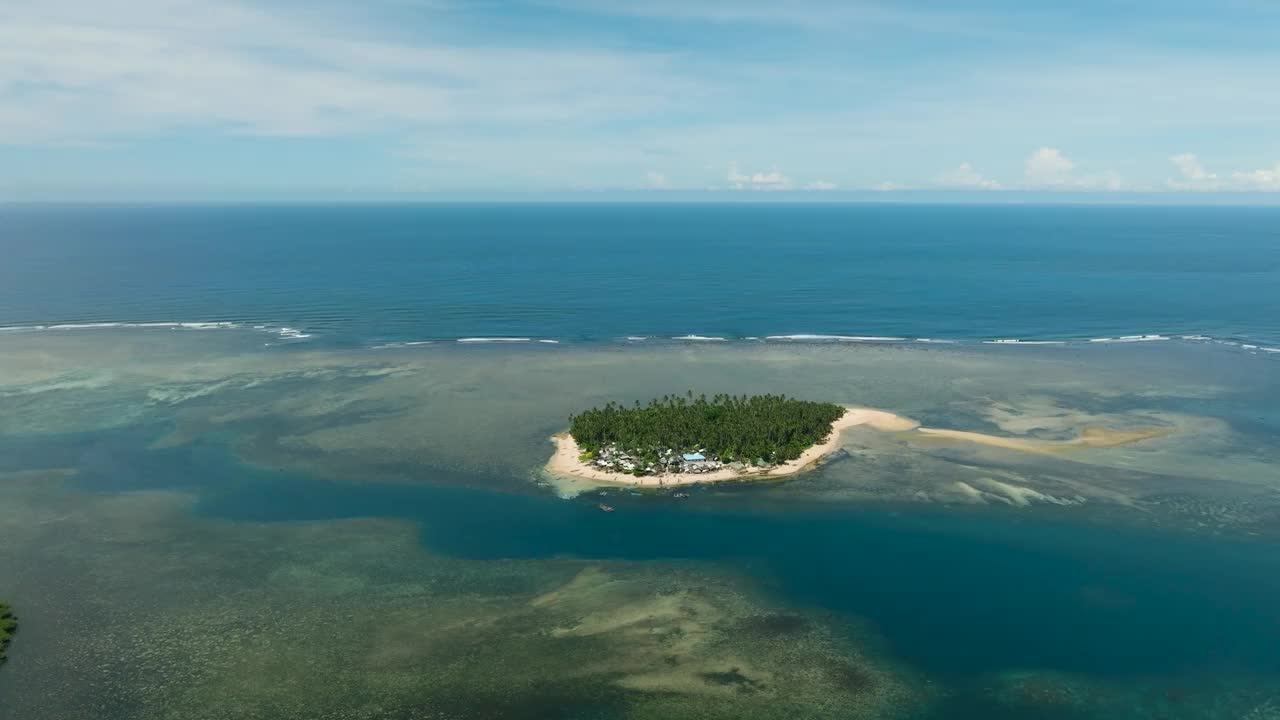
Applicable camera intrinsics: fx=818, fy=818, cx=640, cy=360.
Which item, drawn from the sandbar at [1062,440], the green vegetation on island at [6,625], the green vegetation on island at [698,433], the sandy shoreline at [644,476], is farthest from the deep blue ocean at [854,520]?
the sandbar at [1062,440]

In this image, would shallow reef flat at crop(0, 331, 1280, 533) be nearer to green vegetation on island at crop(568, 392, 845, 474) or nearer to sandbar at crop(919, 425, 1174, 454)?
sandbar at crop(919, 425, 1174, 454)

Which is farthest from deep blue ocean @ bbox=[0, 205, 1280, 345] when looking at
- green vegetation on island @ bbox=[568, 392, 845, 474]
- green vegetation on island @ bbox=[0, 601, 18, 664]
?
green vegetation on island @ bbox=[0, 601, 18, 664]

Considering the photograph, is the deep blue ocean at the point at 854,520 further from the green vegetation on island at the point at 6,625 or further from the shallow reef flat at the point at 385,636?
the shallow reef flat at the point at 385,636

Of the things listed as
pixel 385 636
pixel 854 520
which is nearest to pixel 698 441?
pixel 854 520

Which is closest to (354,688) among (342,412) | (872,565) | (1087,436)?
(872,565)

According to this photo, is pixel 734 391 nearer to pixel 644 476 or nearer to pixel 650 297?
pixel 644 476

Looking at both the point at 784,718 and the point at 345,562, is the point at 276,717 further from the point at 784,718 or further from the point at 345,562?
the point at 784,718

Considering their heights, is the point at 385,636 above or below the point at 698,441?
below
